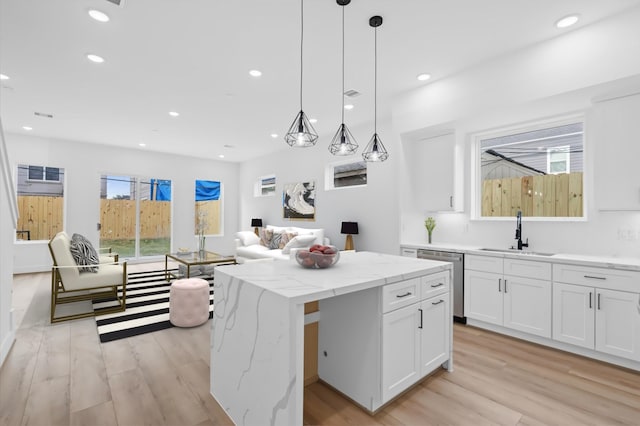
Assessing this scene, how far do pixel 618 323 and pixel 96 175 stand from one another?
840 cm

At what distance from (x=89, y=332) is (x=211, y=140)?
4152 mm

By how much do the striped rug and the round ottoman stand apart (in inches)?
6.4

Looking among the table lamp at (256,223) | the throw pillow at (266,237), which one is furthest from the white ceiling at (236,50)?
the table lamp at (256,223)

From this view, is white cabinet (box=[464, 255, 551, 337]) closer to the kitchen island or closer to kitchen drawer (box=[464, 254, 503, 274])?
kitchen drawer (box=[464, 254, 503, 274])

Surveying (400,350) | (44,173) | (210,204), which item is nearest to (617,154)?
(400,350)

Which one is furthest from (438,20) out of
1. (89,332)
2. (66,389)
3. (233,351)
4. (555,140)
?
(89,332)

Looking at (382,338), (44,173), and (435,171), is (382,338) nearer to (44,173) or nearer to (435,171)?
(435,171)

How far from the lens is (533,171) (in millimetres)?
3594

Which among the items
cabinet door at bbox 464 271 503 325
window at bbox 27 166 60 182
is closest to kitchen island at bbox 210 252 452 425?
cabinet door at bbox 464 271 503 325

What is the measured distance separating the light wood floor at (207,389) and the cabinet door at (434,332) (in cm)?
16

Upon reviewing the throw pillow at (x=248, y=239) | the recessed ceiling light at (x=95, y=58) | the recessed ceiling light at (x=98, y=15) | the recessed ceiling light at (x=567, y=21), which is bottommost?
the throw pillow at (x=248, y=239)

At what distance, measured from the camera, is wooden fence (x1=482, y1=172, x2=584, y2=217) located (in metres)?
3.27

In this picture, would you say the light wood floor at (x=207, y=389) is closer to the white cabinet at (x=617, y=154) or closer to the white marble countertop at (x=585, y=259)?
the white marble countertop at (x=585, y=259)

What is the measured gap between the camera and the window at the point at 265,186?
294 inches
